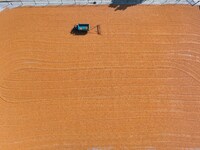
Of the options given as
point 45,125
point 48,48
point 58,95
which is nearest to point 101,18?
point 48,48

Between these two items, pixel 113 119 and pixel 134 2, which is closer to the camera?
pixel 113 119

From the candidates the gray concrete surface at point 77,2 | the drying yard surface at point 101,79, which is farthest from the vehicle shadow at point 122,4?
the drying yard surface at point 101,79

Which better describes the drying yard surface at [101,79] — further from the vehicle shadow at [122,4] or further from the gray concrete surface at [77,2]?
the gray concrete surface at [77,2]

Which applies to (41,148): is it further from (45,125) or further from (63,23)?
(63,23)

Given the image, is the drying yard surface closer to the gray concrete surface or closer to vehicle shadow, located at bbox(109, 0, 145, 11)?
vehicle shadow, located at bbox(109, 0, 145, 11)

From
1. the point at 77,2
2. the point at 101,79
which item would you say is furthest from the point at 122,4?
the point at 101,79

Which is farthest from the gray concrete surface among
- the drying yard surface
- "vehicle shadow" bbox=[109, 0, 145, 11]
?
the drying yard surface

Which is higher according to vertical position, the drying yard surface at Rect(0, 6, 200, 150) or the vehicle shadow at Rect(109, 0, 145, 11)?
the vehicle shadow at Rect(109, 0, 145, 11)
